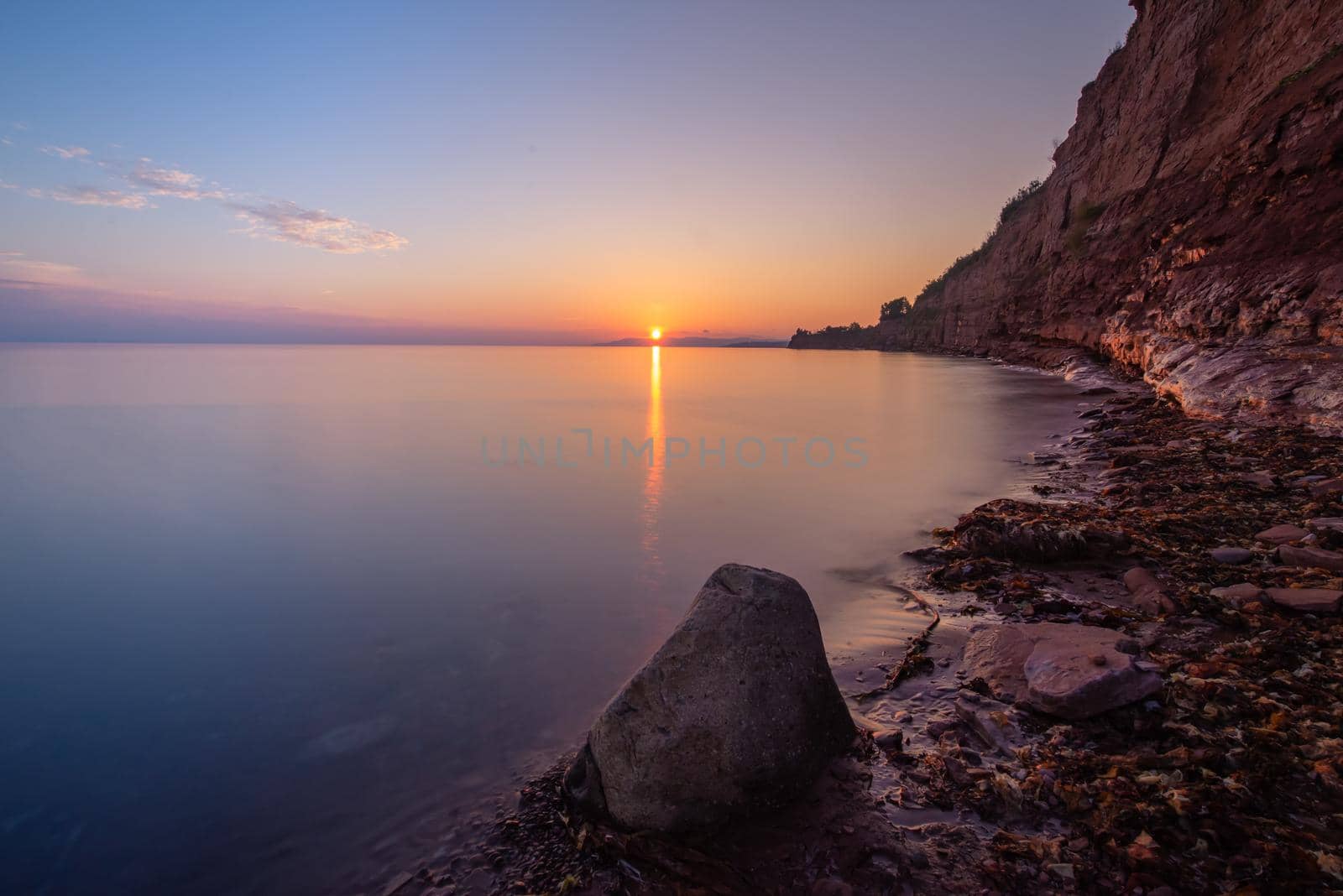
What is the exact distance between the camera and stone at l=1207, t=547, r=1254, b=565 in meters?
5.12

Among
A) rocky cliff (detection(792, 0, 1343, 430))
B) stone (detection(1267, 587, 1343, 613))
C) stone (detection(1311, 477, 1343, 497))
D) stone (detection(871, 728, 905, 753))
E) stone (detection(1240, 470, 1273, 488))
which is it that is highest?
rocky cliff (detection(792, 0, 1343, 430))

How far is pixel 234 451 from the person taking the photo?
14.9 meters

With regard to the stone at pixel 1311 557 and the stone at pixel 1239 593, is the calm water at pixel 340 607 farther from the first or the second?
the stone at pixel 1311 557

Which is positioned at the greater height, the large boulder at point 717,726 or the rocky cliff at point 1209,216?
the rocky cliff at point 1209,216

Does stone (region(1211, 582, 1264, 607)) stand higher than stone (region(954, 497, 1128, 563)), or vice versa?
stone (region(1211, 582, 1264, 607))

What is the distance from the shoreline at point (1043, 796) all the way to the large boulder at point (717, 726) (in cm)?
12

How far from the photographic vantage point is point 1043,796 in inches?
111

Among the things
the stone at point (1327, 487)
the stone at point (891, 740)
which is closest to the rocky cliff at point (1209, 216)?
the stone at point (1327, 487)

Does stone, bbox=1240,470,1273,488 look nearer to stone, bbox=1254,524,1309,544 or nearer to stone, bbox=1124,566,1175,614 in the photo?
stone, bbox=1254,524,1309,544

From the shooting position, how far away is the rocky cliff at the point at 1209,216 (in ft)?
42.6

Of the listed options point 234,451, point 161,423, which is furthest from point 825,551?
point 161,423

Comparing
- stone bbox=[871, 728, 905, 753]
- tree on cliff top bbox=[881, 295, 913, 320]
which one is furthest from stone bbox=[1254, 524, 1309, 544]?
tree on cliff top bbox=[881, 295, 913, 320]

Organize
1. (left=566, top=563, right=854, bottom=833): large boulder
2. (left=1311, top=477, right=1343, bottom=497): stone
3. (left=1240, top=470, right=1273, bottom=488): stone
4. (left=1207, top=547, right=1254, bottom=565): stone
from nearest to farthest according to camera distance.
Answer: (left=566, top=563, right=854, bottom=833): large boulder
(left=1207, top=547, right=1254, bottom=565): stone
(left=1311, top=477, right=1343, bottom=497): stone
(left=1240, top=470, right=1273, bottom=488): stone

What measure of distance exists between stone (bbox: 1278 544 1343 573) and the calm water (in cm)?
338
